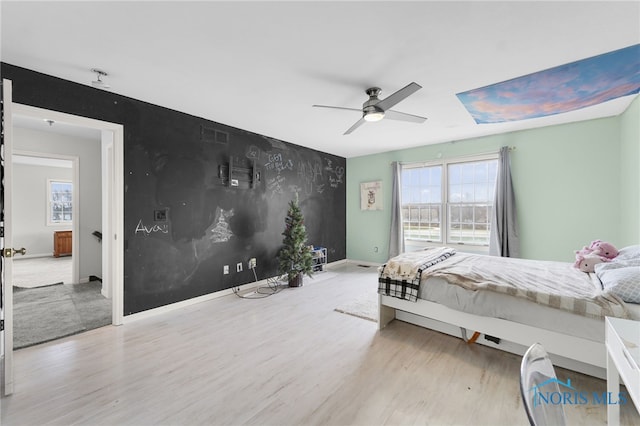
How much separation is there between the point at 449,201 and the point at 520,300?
10.5 feet

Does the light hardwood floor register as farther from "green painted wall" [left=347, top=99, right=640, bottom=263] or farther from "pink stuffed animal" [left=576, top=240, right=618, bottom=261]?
"green painted wall" [left=347, top=99, right=640, bottom=263]

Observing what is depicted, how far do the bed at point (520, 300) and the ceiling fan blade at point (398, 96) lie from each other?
1584mm

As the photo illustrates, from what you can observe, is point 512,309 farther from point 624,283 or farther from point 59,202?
point 59,202

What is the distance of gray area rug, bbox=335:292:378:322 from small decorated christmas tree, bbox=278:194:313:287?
3.61 feet

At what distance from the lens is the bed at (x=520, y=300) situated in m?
1.82

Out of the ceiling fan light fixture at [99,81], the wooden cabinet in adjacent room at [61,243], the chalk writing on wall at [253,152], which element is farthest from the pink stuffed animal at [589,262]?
the wooden cabinet in adjacent room at [61,243]

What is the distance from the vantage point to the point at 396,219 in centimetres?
548

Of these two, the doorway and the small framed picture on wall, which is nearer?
the doorway

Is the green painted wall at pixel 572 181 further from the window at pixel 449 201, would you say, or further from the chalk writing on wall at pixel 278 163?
the chalk writing on wall at pixel 278 163

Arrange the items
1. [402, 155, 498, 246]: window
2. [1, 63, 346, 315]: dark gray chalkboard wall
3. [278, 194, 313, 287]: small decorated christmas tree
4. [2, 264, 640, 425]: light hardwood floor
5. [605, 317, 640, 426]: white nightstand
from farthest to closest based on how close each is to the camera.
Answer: [402, 155, 498, 246]: window, [278, 194, 313, 287]: small decorated christmas tree, [1, 63, 346, 315]: dark gray chalkboard wall, [2, 264, 640, 425]: light hardwood floor, [605, 317, 640, 426]: white nightstand

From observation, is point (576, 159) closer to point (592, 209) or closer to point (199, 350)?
point (592, 209)

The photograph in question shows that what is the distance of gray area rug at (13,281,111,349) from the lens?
269 centimetres

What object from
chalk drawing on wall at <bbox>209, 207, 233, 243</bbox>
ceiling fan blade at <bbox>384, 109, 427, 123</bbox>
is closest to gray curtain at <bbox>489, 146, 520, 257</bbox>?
ceiling fan blade at <bbox>384, 109, 427, 123</bbox>

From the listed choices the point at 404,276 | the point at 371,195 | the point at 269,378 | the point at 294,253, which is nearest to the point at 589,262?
the point at 404,276
